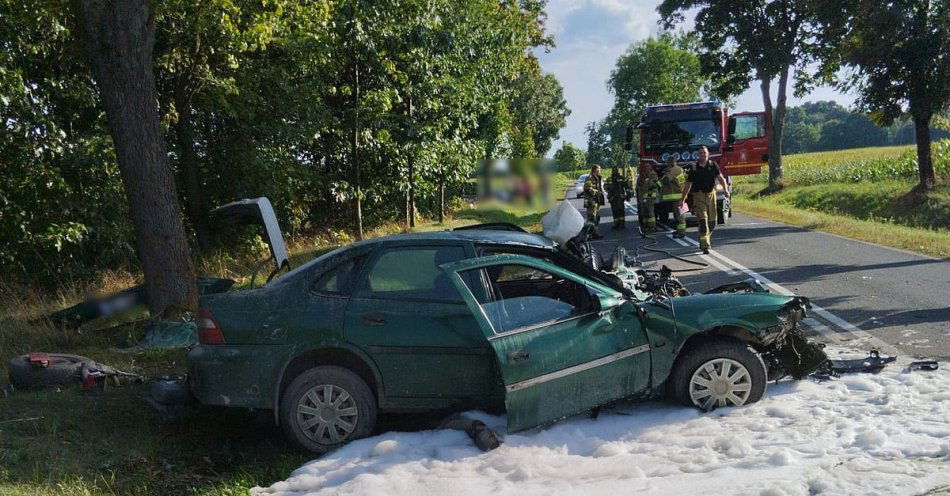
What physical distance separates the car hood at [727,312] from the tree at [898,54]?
1716cm

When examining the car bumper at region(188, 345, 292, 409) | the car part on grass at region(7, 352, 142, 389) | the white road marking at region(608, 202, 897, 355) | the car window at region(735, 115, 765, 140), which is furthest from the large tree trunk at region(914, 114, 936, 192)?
the car part on grass at region(7, 352, 142, 389)

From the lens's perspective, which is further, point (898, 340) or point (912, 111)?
point (912, 111)

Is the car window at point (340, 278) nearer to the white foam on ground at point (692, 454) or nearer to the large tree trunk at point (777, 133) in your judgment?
the white foam on ground at point (692, 454)

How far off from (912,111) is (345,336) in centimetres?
2082

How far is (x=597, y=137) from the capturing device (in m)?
58.5

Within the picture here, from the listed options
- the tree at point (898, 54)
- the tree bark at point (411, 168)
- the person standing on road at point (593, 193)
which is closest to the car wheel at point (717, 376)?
the person standing on road at point (593, 193)

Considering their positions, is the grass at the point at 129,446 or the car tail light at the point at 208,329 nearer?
the grass at the point at 129,446

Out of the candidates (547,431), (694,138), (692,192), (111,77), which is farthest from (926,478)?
(694,138)

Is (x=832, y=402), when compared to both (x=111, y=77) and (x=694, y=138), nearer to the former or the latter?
(x=111, y=77)

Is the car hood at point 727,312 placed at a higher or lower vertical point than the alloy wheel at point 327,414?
higher

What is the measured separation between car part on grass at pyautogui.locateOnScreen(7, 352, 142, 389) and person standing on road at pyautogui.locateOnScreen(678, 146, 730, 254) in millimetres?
9598

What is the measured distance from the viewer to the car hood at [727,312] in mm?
5137

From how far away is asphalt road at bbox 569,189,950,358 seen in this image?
7.21 meters

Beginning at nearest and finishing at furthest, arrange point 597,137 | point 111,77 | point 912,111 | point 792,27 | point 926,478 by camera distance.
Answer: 1. point 926,478
2. point 111,77
3. point 912,111
4. point 792,27
5. point 597,137
